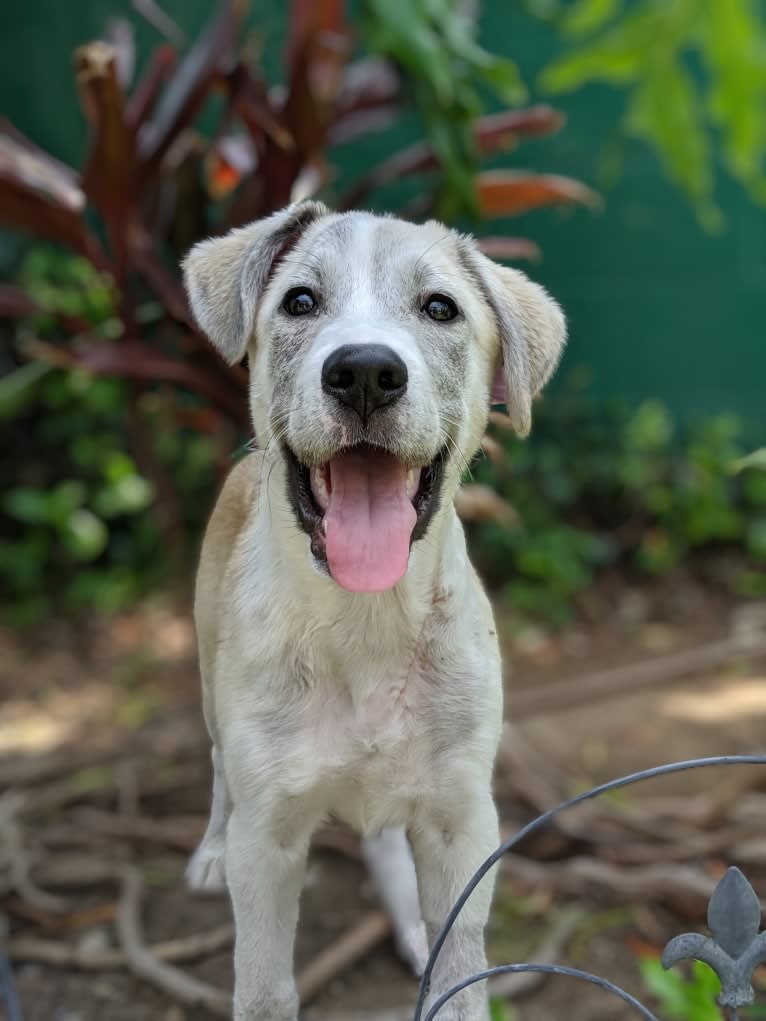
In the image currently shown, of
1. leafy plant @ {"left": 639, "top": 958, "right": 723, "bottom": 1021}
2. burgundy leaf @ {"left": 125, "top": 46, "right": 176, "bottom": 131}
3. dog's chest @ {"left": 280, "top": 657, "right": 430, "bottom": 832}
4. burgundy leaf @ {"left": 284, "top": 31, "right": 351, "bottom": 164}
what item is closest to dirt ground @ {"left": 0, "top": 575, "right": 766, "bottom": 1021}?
leafy plant @ {"left": 639, "top": 958, "right": 723, "bottom": 1021}

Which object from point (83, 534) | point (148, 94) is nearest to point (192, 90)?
point (148, 94)

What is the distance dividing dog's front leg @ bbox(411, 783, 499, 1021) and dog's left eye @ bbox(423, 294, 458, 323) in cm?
67

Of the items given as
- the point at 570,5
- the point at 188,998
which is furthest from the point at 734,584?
the point at 188,998

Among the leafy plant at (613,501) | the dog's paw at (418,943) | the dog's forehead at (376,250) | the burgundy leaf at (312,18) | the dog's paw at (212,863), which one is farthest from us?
the leafy plant at (613,501)

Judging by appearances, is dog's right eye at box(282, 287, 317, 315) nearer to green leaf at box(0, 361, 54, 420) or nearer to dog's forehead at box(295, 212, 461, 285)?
dog's forehead at box(295, 212, 461, 285)

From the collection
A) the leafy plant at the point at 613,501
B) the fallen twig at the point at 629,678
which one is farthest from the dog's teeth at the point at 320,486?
the leafy plant at the point at 613,501

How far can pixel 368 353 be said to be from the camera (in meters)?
1.41

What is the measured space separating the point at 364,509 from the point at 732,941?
73 centimetres

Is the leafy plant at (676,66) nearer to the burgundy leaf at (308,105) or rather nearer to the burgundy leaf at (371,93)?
the burgundy leaf at (308,105)

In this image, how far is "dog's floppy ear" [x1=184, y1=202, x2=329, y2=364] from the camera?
172 cm

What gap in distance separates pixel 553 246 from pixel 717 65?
12.6ft

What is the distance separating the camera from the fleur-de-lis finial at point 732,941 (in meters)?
1.44

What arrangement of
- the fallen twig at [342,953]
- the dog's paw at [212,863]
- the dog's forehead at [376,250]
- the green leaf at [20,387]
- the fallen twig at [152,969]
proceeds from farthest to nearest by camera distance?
the green leaf at [20,387] → the fallen twig at [342,953] → the fallen twig at [152,969] → the dog's paw at [212,863] → the dog's forehead at [376,250]

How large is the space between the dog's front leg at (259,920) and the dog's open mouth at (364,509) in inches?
19.4
